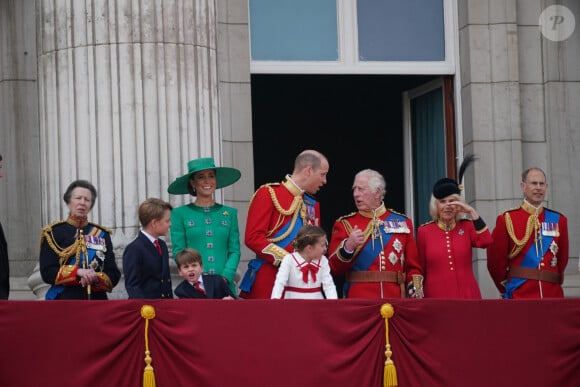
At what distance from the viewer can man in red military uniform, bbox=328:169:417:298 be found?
13.0 meters

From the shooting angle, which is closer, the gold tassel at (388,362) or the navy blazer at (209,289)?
the gold tassel at (388,362)

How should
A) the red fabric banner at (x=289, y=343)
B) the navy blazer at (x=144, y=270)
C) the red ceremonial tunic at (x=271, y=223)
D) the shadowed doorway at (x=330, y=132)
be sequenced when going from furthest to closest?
1. the shadowed doorway at (x=330, y=132)
2. the red ceremonial tunic at (x=271, y=223)
3. the navy blazer at (x=144, y=270)
4. the red fabric banner at (x=289, y=343)

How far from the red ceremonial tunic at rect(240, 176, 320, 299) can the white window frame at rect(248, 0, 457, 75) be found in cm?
295

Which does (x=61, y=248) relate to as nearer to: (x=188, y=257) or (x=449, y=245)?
(x=188, y=257)

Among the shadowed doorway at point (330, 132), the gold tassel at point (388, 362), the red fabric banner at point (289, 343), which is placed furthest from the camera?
the shadowed doorway at point (330, 132)

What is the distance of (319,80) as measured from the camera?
2077 cm

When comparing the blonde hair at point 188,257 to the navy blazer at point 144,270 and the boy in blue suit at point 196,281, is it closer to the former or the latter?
the boy in blue suit at point 196,281

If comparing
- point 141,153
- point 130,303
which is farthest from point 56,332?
point 141,153

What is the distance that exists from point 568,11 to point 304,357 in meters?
6.37

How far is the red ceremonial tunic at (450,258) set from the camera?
13211 mm

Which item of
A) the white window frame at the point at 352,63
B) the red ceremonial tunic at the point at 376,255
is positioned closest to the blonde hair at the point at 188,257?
the red ceremonial tunic at the point at 376,255

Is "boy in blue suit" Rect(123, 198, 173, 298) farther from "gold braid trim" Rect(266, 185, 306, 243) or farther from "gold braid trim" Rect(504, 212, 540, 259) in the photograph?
"gold braid trim" Rect(504, 212, 540, 259)

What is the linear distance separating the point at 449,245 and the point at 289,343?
2338 millimetres

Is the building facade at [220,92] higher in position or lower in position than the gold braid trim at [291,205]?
higher
